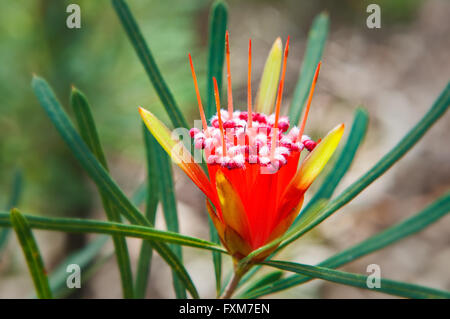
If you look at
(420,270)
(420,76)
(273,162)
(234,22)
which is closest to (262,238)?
(273,162)

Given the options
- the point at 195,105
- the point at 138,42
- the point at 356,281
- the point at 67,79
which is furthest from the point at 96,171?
the point at 195,105

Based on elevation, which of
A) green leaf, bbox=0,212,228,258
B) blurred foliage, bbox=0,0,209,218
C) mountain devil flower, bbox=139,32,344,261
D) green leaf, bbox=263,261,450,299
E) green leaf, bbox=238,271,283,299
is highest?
blurred foliage, bbox=0,0,209,218

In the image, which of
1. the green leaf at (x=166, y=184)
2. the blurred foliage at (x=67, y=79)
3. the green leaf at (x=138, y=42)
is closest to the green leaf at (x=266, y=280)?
the green leaf at (x=166, y=184)

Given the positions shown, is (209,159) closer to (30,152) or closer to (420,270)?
(30,152)

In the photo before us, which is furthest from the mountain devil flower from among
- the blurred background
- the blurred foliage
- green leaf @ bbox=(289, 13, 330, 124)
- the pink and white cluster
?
the blurred foliage

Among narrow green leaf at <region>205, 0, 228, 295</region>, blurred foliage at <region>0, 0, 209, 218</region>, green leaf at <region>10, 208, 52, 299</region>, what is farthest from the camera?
blurred foliage at <region>0, 0, 209, 218</region>

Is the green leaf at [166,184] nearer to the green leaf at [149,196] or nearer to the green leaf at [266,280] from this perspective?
the green leaf at [149,196]

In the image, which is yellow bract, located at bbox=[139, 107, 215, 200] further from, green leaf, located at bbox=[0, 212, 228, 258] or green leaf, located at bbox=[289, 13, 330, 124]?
green leaf, located at bbox=[289, 13, 330, 124]
